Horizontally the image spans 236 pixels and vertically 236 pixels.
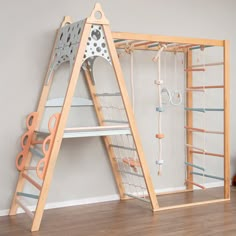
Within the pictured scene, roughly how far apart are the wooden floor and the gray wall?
260mm

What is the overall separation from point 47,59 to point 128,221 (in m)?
1.49

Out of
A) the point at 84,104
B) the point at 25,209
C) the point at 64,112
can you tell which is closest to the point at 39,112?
the point at 84,104

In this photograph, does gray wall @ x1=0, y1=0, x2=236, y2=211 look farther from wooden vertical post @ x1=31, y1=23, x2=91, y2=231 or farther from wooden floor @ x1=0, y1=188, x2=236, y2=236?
wooden vertical post @ x1=31, y1=23, x2=91, y2=231

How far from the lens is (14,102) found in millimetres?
3711

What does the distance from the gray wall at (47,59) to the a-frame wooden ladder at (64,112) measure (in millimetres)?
93

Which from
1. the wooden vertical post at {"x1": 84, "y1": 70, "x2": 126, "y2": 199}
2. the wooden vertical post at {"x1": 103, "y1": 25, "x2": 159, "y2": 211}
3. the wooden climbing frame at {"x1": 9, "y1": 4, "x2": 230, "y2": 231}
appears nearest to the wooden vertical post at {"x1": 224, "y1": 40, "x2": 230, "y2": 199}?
the wooden climbing frame at {"x1": 9, "y1": 4, "x2": 230, "y2": 231}

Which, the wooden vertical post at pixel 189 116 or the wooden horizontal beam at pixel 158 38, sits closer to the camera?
the wooden horizontal beam at pixel 158 38

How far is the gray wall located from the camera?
3.69 m

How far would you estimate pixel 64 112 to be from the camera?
3258mm

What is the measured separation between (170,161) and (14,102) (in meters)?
1.71

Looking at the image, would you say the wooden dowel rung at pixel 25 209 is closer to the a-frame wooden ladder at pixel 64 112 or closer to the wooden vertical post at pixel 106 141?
the a-frame wooden ladder at pixel 64 112

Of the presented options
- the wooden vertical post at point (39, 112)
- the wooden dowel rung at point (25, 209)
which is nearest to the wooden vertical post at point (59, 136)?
the wooden dowel rung at point (25, 209)

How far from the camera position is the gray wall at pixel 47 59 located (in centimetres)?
369

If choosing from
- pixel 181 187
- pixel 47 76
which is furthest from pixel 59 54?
A: pixel 181 187
